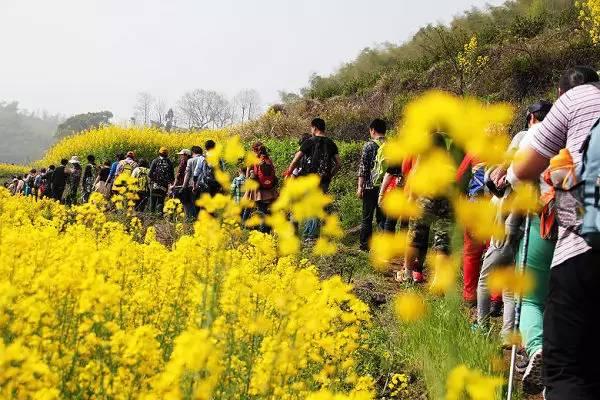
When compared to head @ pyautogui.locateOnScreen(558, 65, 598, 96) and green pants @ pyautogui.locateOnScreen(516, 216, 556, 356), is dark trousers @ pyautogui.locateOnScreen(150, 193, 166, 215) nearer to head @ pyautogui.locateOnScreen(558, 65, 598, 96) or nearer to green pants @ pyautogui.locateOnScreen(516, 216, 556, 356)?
green pants @ pyautogui.locateOnScreen(516, 216, 556, 356)

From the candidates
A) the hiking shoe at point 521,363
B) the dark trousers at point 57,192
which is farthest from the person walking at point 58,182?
the hiking shoe at point 521,363

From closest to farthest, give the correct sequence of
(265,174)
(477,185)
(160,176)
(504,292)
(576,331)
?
(576,331), (504,292), (477,185), (265,174), (160,176)

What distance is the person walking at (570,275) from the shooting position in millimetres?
1863

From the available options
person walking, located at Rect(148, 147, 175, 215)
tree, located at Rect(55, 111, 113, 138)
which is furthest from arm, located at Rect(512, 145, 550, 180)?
tree, located at Rect(55, 111, 113, 138)

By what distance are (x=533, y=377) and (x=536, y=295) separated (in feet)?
1.75

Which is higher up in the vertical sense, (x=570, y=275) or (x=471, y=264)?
(x=570, y=275)

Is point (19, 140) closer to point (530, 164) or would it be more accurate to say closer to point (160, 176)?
point (160, 176)

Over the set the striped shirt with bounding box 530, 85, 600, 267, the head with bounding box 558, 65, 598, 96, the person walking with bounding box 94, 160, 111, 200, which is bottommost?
the person walking with bounding box 94, 160, 111, 200

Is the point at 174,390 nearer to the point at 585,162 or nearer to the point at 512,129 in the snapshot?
the point at 585,162

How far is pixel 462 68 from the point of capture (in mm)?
14453

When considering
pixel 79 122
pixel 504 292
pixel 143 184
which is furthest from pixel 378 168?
pixel 79 122

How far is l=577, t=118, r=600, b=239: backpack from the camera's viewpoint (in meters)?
1.73

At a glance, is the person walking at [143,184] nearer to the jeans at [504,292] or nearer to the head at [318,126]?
the head at [318,126]

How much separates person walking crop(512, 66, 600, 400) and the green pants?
2.85 ft
